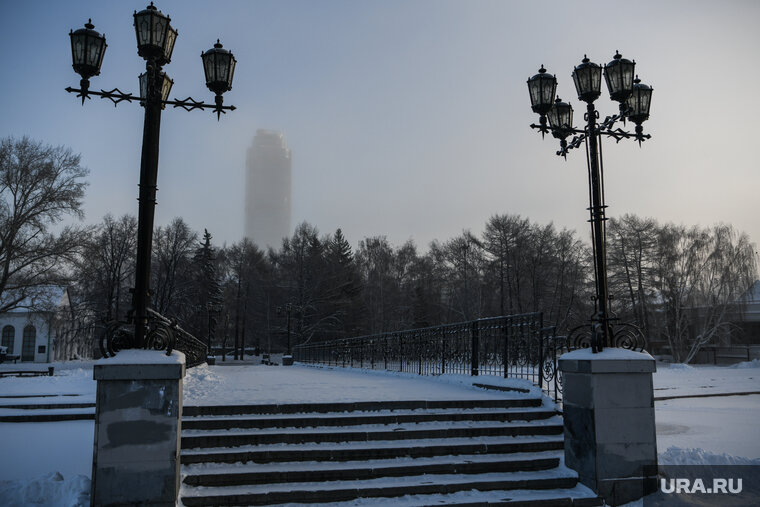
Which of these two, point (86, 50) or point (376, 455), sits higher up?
point (86, 50)

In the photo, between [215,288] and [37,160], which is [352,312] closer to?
[215,288]

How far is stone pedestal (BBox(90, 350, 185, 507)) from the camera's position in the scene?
16.9 ft

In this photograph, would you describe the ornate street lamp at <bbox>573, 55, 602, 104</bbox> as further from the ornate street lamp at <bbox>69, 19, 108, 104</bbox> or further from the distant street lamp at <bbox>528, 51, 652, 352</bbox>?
the ornate street lamp at <bbox>69, 19, 108, 104</bbox>

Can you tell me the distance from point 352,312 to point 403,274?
10.4 meters

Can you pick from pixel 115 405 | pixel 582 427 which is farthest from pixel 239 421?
pixel 582 427

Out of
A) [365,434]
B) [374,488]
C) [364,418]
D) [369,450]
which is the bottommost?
[374,488]

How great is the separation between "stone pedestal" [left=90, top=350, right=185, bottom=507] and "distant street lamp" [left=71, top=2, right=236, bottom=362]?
0.72 m

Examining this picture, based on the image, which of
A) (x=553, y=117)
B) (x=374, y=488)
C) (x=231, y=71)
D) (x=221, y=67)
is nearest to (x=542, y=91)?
(x=553, y=117)

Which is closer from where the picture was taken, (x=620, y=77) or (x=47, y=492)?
(x=47, y=492)

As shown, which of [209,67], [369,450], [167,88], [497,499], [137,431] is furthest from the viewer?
[167,88]

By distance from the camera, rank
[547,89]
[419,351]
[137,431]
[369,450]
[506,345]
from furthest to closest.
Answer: [419,351] → [506,345] → [547,89] → [369,450] → [137,431]

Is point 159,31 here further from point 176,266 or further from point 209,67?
point 176,266

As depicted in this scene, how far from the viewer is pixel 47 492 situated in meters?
5.46

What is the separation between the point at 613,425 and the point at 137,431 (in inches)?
211
